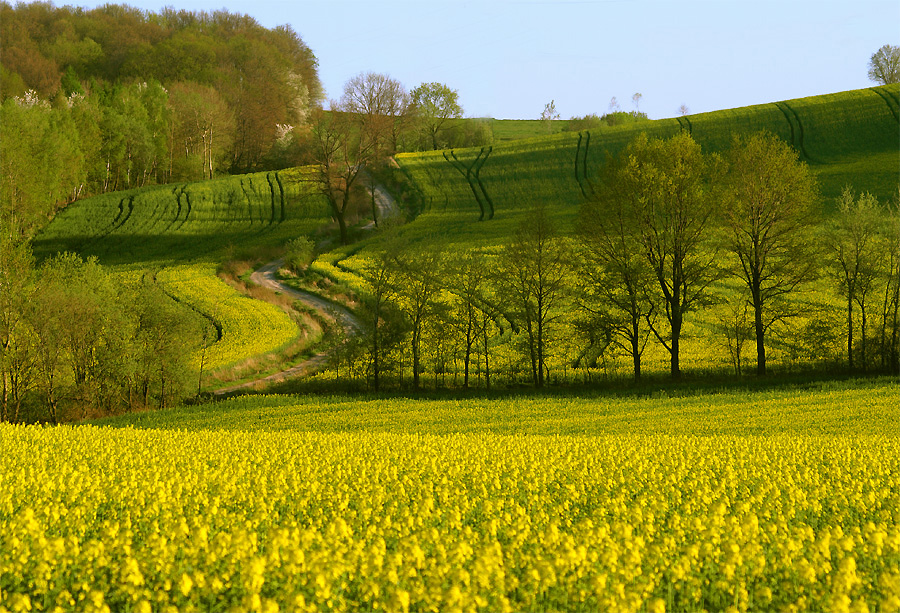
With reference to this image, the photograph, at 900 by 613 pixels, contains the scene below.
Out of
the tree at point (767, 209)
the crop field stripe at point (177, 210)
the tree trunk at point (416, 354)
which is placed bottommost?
the tree trunk at point (416, 354)

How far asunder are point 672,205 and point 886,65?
127149 mm

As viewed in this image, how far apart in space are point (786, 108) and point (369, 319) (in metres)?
79.8

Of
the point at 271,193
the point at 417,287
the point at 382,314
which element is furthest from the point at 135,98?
the point at 417,287

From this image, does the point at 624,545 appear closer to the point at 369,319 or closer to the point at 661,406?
the point at 661,406

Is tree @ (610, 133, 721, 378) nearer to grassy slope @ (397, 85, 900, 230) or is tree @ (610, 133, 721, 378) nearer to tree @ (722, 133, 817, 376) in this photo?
tree @ (722, 133, 817, 376)

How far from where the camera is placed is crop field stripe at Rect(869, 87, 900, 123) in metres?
84.1

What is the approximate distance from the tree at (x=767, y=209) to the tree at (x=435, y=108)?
85331mm

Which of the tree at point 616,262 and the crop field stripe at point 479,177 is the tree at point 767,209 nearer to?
the tree at point 616,262

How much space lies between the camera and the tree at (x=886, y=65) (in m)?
129

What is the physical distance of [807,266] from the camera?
32.8 metres

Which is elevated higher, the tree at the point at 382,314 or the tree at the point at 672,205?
the tree at the point at 672,205

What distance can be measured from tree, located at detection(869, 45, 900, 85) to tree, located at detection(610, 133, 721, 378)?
121710 mm

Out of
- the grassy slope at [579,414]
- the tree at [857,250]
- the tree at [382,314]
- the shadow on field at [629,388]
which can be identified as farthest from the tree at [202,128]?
the tree at [857,250]

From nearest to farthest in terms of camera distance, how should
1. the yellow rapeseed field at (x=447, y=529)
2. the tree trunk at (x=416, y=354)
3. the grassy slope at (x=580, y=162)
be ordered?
the yellow rapeseed field at (x=447, y=529), the tree trunk at (x=416, y=354), the grassy slope at (x=580, y=162)
